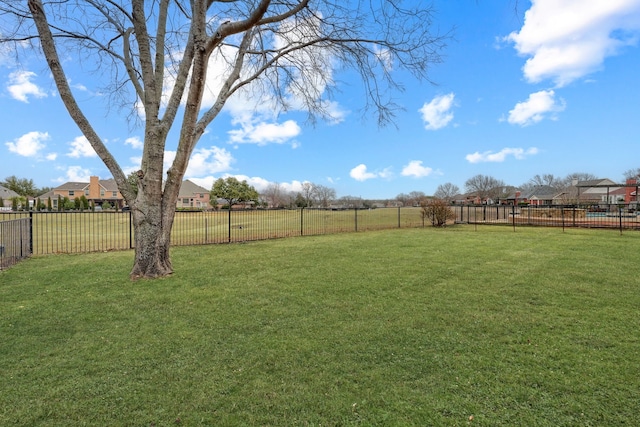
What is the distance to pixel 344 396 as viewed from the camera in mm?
2131

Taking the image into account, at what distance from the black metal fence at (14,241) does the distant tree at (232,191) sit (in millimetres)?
37126

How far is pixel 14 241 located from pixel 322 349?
8.81m

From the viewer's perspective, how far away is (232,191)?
148 feet

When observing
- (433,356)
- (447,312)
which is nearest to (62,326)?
(433,356)

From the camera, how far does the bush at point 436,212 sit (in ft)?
56.1

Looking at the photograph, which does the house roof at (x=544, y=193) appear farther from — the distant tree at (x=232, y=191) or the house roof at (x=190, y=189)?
the house roof at (x=190, y=189)

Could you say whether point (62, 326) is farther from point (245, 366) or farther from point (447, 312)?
point (447, 312)

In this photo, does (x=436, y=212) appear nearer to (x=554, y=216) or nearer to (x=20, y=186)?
(x=554, y=216)

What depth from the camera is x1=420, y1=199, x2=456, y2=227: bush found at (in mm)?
17094

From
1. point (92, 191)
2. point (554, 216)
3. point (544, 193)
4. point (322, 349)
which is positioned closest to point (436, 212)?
point (554, 216)

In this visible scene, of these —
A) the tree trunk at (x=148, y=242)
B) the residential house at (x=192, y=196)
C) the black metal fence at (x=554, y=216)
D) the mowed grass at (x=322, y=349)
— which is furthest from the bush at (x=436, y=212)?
the residential house at (x=192, y=196)

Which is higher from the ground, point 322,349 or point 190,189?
point 190,189

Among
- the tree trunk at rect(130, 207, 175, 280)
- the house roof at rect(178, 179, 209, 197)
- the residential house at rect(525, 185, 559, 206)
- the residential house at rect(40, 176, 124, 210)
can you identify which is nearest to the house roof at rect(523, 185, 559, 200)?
the residential house at rect(525, 185, 559, 206)

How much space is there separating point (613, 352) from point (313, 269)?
4.51m
